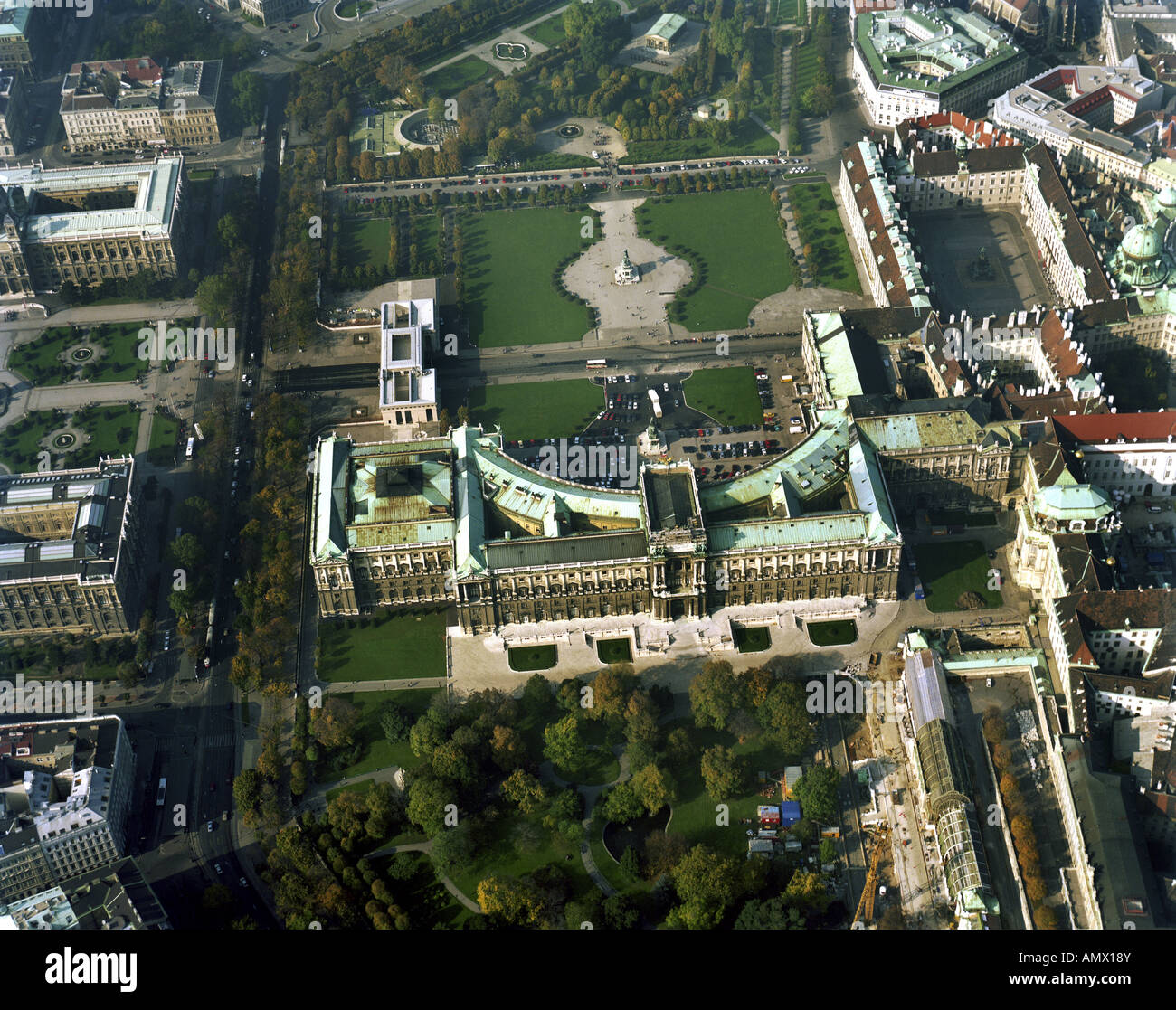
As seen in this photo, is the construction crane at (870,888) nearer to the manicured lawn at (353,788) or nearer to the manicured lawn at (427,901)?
the manicured lawn at (427,901)

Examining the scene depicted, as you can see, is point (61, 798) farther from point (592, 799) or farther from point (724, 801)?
point (724, 801)

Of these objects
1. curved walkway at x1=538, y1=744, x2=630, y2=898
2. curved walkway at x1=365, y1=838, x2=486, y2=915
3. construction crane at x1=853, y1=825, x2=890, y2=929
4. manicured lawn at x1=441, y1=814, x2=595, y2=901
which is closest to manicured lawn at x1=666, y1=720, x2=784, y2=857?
curved walkway at x1=538, y1=744, x2=630, y2=898

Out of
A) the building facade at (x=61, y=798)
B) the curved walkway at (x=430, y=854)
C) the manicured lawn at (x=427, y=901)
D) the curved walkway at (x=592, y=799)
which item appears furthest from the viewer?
the curved walkway at (x=592, y=799)

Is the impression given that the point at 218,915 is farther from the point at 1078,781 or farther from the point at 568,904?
the point at 1078,781

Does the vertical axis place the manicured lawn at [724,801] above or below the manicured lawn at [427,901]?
above

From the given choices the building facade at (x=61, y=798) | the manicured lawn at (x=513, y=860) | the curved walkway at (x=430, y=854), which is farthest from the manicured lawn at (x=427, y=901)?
the building facade at (x=61, y=798)

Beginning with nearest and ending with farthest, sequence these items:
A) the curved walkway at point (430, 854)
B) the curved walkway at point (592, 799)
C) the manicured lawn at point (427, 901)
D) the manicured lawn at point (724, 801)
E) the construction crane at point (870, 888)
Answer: the construction crane at point (870, 888) < the manicured lawn at point (427, 901) < the curved walkway at point (430, 854) < the curved walkway at point (592, 799) < the manicured lawn at point (724, 801)
